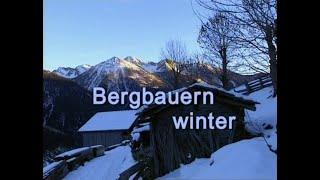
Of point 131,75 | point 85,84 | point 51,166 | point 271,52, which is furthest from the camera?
point 271,52

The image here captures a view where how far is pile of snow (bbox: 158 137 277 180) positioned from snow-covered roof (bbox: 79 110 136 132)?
0.46 meters

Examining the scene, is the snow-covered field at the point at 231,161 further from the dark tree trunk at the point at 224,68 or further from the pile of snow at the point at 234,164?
the dark tree trunk at the point at 224,68

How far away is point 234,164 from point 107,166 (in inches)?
34.2

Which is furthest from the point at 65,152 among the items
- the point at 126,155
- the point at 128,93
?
the point at 128,93

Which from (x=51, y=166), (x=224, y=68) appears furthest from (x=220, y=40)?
(x=51, y=166)

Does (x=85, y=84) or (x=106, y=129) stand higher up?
(x=85, y=84)

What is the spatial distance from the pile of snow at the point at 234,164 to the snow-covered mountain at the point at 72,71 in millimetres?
917

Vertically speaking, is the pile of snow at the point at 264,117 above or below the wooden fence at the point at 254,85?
below

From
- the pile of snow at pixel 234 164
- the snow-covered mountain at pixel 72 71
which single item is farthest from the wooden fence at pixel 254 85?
the snow-covered mountain at pixel 72 71

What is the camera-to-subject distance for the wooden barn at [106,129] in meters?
3.43

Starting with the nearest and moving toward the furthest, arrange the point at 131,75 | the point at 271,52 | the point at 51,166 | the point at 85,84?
1. the point at 51,166
2. the point at 85,84
3. the point at 131,75
4. the point at 271,52

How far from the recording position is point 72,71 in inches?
141

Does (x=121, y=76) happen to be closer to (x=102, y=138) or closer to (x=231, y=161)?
(x=102, y=138)

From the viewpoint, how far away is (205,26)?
3.79 metres
